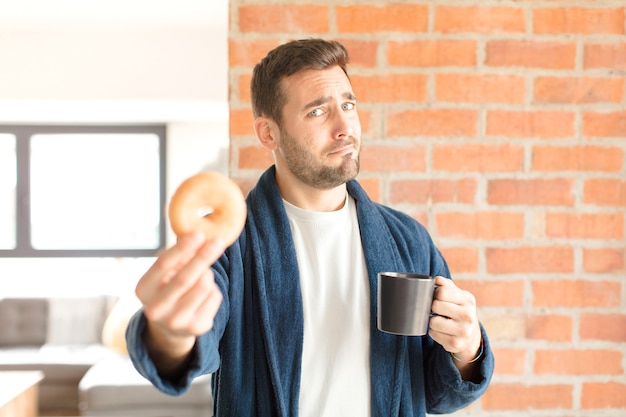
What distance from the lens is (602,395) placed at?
5.63 feet

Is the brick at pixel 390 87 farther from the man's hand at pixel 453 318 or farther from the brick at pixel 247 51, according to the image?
the man's hand at pixel 453 318

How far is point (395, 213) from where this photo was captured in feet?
4.99

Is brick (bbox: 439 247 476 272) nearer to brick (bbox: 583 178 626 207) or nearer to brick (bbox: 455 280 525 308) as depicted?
brick (bbox: 455 280 525 308)

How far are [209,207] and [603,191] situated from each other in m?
1.21

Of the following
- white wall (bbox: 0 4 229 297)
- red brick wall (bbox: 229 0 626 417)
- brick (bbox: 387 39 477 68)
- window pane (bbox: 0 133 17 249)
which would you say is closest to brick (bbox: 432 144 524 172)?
red brick wall (bbox: 229 0 626 417)

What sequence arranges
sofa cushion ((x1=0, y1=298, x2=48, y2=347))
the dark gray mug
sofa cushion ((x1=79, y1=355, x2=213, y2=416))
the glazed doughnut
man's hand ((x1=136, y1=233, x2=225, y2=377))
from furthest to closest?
sofa cushion ((x1=0, y1=298, x2=48, y2=347)) → sofa cushion ((x1=79, y1=355, x2=213, y2=416)) → the dark gray mug → the glazed doughnut → man's hand ((x1=136, y1=233, x2=225, y2=377))

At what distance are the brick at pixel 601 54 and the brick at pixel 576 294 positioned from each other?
587 mm

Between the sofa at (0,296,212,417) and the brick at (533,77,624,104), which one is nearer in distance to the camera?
the brick at (533,77,624,104)

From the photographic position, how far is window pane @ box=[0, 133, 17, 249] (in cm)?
662

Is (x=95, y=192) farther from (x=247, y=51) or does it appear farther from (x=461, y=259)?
(x=461, y=259)

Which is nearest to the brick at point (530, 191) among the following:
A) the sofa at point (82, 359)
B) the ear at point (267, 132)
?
the ear at point (267, 132)

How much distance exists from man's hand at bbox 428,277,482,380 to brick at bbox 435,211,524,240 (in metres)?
0.54

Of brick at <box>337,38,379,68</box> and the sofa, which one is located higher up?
brick at <box>337,38,379,68</box>

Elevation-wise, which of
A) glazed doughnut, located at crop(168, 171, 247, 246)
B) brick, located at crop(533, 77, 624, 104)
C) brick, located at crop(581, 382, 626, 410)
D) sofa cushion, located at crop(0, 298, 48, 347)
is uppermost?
brick, located at crop(533, 77, 624, 104)
